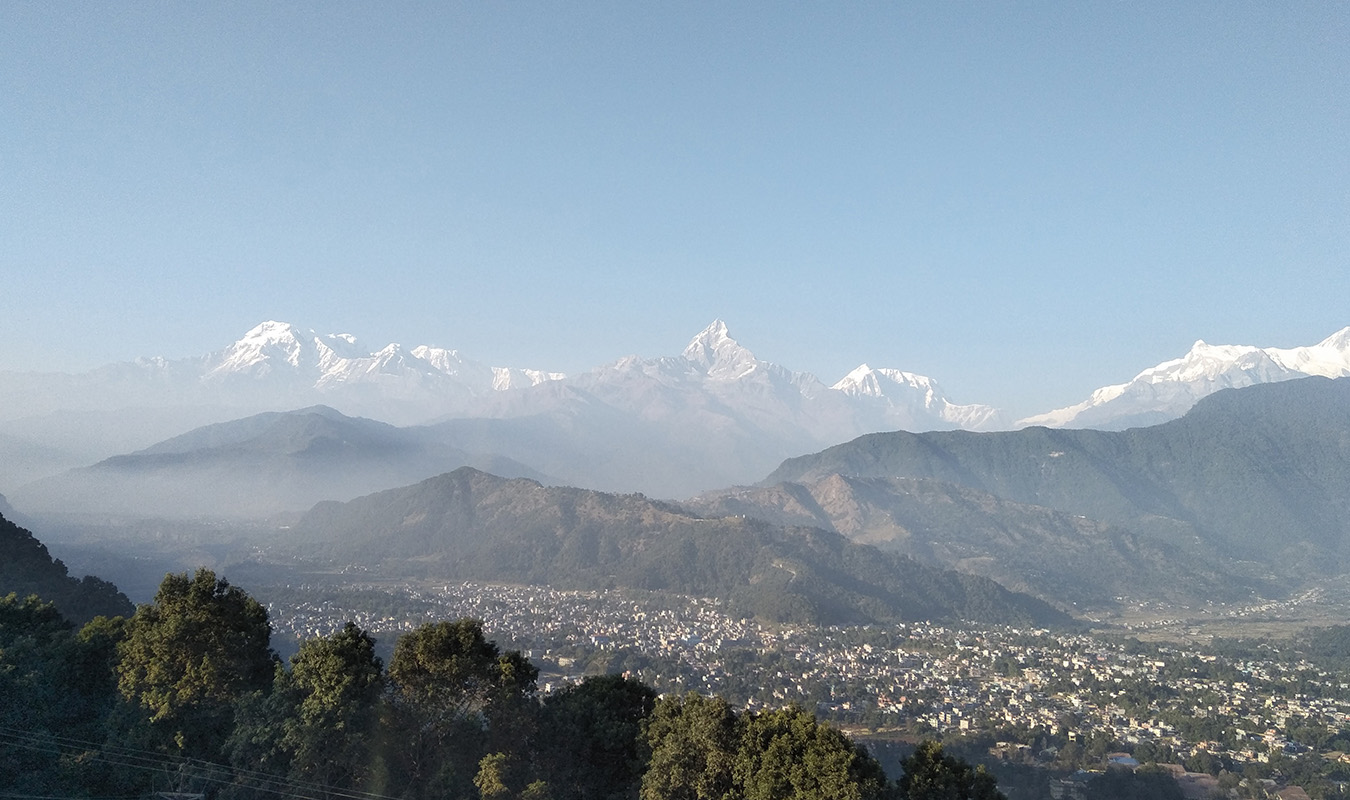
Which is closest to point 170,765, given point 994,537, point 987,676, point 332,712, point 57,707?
point 332,712

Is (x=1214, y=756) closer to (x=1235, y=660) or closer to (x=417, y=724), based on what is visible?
(x=1235, y=660)

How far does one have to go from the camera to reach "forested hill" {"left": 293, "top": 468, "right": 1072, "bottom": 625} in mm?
93562

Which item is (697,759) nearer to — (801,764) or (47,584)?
(801,764)

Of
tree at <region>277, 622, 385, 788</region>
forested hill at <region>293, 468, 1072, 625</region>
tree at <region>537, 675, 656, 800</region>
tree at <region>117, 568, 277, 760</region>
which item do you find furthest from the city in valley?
tree at <region>277, 622, 385, 788</region>

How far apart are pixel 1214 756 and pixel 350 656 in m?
44.2

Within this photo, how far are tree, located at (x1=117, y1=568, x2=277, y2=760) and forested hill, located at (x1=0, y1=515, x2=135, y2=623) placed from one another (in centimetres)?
1887

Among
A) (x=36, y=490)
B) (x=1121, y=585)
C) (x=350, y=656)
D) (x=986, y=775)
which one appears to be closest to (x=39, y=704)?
(x=350, y=656)

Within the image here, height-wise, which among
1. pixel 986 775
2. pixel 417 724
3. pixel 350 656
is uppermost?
pixel 350 656

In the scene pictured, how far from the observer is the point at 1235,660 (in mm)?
68438

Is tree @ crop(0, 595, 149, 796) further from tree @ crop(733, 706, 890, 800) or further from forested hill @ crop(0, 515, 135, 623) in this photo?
tree @ crop(733, 706, 890, 800)

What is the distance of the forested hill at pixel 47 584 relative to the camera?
126 feet

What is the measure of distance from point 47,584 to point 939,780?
152 feet

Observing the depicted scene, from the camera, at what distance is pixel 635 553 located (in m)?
114

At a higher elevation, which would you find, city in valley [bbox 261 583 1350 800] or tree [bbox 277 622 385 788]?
tree [bbox 277 622 385 788]
